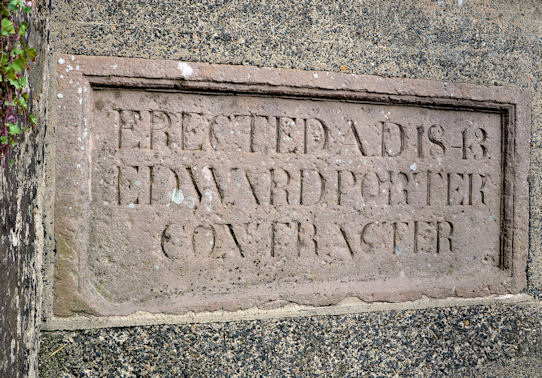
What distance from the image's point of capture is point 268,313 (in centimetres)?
197

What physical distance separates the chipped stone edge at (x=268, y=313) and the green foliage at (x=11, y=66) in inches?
28.3

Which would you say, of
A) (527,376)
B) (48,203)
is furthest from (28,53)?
(527,376)

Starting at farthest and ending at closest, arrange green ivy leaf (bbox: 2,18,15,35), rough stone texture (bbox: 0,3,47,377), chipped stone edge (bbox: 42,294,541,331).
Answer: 1. chipped stone edge (bbox: 42,294,541,331)
2. rough stone texture (bbox: 0,3,47,377)
3. green ivy leaf (bbox: 2,18,15,35)

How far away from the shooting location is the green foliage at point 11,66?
1313mm

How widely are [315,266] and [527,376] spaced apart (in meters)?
1.18

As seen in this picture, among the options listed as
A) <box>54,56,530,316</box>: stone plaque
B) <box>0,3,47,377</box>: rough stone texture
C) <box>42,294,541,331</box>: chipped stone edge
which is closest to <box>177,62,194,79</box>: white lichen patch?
<box>54,56,530,316</box>: stone plaque

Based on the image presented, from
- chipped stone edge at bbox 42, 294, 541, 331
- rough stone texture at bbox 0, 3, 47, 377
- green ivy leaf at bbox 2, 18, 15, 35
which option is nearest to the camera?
green ivy leaf at bbox 2, 18, 15, 35

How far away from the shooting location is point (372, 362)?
2062 millimetres

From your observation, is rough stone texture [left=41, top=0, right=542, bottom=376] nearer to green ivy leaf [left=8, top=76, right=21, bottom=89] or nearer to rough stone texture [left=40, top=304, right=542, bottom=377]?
rough stone texture [left=40, top=304, right=542, bottom=377]

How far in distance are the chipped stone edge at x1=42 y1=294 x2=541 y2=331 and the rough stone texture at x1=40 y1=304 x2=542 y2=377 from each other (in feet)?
0.07

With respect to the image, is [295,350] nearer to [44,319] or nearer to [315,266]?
[315,266]

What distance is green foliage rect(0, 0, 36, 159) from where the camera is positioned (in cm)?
131

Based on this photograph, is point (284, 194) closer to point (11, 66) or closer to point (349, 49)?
point (349, 49)

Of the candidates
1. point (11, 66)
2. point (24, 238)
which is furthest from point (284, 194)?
point (11, 66)
